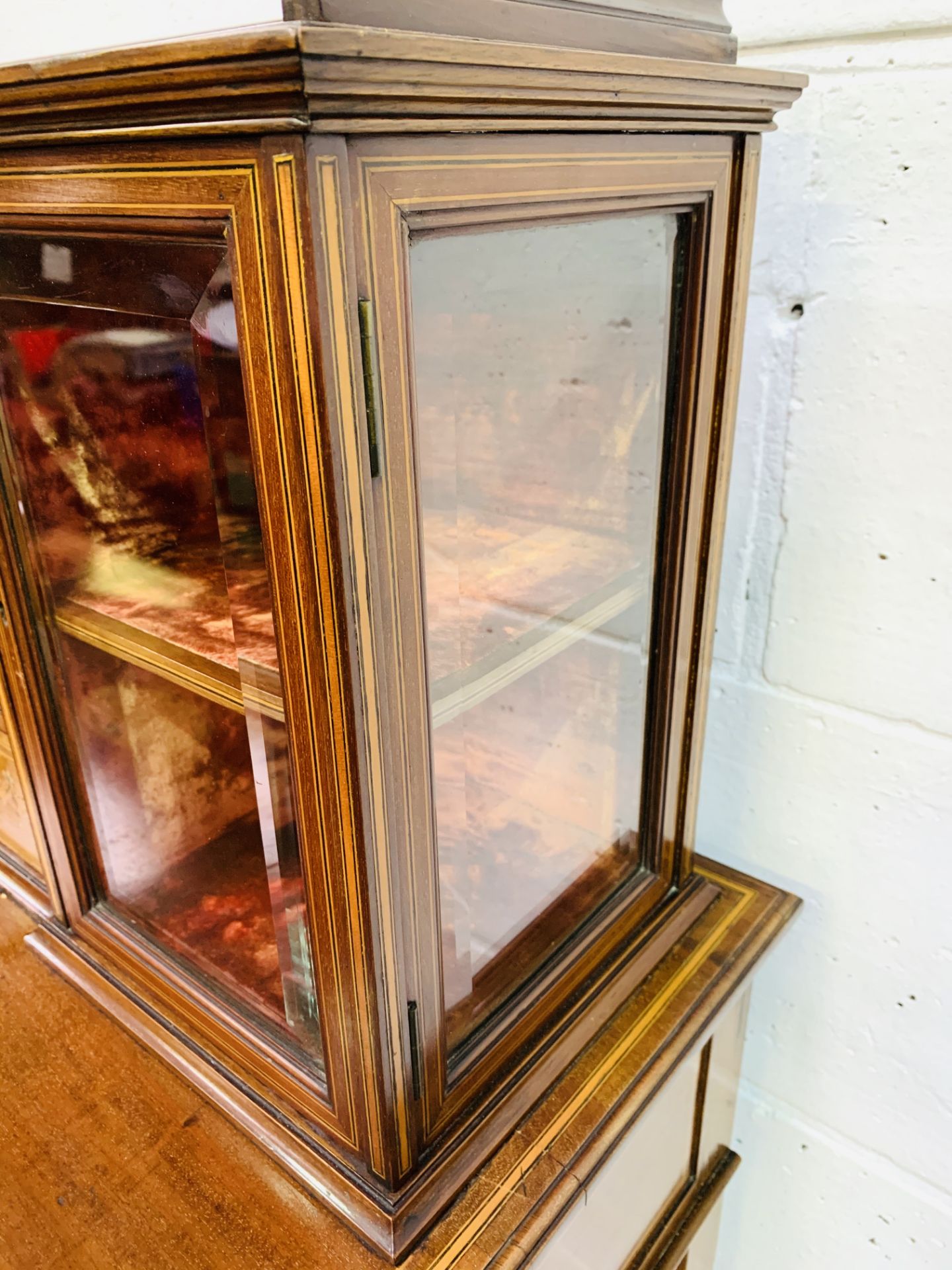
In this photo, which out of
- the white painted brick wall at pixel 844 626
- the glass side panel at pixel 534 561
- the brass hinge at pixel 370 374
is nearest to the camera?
the brass hinge at pixel 370 374

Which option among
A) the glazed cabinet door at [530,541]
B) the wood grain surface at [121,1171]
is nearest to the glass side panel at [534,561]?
the glazed cabinet door at [530,541]

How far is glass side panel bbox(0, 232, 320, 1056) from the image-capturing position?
Result: 432 mm

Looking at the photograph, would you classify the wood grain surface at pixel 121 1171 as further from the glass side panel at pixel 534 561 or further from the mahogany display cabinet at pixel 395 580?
the glass side panel at pixel 534 561

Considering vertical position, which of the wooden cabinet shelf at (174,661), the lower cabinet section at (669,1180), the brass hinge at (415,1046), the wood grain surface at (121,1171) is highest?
the wooden cabinet shelf at (174,661)

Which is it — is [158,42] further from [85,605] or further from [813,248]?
[813,248]

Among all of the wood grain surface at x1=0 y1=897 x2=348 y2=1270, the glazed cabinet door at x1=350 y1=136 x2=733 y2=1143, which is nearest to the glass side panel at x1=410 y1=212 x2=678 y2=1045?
the glazed cabinet door at x1=350 y1=136 x2=733 y2=1143

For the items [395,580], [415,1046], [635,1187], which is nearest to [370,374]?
[395,580]

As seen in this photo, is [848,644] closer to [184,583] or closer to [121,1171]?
[184,583]

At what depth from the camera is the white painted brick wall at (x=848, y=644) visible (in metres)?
0.62

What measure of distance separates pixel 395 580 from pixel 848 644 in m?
0.46

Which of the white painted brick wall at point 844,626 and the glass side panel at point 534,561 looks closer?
the glass side panel at point 534,561

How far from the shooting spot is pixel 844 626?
731 mm

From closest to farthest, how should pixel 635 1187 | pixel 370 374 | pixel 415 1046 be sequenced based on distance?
1. pixel 370 374
2. pixel 415 1046
3. pixel 635 1187

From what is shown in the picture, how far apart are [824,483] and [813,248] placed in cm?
17
